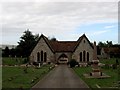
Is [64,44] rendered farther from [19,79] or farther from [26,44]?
[19,79]

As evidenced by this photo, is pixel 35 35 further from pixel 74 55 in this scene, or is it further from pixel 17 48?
pixel 74 55

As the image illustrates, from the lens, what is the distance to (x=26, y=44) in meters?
93.4

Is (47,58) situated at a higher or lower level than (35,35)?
lower

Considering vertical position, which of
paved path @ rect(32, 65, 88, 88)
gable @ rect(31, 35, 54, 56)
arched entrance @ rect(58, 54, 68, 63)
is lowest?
paved path @ rect(32, 65, 88, 88)

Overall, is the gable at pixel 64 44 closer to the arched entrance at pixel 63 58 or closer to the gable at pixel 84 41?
the gable at pixel 84 41

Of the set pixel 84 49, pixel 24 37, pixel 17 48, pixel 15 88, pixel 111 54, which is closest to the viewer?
pixel 15 88

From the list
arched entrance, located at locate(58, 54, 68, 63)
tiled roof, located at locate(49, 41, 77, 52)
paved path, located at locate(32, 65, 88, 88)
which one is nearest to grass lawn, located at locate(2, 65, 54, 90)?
paved path, located at locate(32, 65, 88, 88)

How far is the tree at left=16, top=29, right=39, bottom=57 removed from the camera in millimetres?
91188

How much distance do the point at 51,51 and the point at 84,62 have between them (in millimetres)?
8209

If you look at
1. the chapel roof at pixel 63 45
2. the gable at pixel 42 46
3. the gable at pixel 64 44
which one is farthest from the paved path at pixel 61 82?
the chapel roof at pixel 63 45

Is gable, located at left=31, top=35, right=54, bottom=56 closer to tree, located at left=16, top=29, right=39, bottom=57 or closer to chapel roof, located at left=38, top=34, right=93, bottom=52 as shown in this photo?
chapel roof, located at left=38, top=34, right=93, bottom=52

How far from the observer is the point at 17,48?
9106 centimetres

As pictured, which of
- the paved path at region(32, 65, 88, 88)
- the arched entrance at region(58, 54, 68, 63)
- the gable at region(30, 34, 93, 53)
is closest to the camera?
the paved path at region(32, 65, 88, 88)

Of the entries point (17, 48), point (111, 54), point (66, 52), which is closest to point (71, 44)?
point (66, 52)
